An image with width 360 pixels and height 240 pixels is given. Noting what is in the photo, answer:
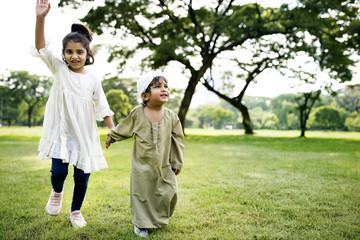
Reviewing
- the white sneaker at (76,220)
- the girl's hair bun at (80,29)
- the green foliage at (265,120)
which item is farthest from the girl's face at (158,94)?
the green foliage at (265,120)

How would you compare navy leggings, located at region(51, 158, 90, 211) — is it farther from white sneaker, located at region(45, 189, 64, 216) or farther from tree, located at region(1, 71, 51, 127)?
tree, located at region(1, 71, 51, 127)

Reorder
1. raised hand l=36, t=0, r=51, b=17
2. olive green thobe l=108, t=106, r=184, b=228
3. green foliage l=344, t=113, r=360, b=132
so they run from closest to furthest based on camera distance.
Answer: raised hand l=36, t=0, r=51, b=17
olive green thobe l=108, t=106, r=184, b=228
green foliage l=344, t=113, r=360, b=132

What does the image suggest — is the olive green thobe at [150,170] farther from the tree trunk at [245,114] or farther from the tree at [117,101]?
the tree at [117,101]

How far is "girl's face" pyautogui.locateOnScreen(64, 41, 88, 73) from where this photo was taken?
2535mm

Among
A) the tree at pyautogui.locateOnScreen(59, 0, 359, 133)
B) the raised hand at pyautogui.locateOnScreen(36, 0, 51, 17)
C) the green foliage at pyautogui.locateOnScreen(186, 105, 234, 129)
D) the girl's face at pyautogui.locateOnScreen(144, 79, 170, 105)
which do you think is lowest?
the green foliage at pyautogui.locateOnScreen(186, 105, 234, 129)

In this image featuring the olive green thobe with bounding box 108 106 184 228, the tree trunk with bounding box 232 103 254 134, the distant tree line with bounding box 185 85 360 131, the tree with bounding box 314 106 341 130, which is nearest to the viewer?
the olive green thobe with bounding box 108 106 184 228

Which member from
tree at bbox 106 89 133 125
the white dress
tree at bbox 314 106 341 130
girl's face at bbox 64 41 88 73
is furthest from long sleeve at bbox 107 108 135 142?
tree at bbox 314 106 341 130

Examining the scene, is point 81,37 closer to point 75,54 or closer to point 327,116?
point 75,54

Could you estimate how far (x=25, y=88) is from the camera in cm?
4972

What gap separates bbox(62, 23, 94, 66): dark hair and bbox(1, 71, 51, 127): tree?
52.7 meters

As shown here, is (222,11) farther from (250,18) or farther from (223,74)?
(223,74)

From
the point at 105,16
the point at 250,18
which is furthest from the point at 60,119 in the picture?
the point at 250,18

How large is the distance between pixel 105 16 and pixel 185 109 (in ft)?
21.9

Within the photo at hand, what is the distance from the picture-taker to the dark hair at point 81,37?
2.55 meters
